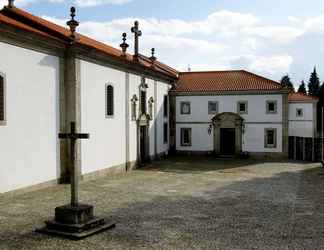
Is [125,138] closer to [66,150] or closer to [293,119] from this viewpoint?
[66,150]

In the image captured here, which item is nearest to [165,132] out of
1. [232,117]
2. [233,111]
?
[232,117]

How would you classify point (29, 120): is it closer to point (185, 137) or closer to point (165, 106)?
point (165, 106)

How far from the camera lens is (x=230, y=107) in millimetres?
30828

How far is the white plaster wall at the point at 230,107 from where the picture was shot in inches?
1186

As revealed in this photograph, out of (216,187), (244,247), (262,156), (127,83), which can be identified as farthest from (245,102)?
(244,247)

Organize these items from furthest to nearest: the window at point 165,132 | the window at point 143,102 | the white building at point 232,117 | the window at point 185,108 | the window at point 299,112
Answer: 1. the window at point 299,112
2. the window at point 185,108
3. the window at point 165,132
4. the white building at point 232,117
5. the window at point 143,102

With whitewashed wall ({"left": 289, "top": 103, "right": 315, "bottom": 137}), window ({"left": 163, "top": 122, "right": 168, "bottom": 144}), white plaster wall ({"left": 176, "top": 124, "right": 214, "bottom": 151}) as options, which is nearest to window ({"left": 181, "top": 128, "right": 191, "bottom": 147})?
white plaster wall ({"left": 176, "top": 124, "right": 214, "bottom": 151})

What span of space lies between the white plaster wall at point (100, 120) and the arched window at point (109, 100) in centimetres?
27

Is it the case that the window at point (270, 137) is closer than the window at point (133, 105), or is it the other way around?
the window at point (133, 105)

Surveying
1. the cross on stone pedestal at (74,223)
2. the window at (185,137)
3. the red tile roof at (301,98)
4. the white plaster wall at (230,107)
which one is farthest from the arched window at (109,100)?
the red tile roof at (301,98)

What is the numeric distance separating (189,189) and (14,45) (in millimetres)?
8435

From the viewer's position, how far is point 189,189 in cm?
1627

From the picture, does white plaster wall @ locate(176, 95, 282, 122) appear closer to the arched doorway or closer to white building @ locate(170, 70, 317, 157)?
white building @ locate(170, 70, 317, 157)

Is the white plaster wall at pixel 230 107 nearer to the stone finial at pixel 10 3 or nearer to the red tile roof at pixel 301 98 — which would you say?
the stone finial at pixel 10 3
